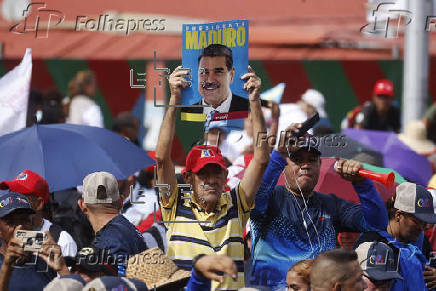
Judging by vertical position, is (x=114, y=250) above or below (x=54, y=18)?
below

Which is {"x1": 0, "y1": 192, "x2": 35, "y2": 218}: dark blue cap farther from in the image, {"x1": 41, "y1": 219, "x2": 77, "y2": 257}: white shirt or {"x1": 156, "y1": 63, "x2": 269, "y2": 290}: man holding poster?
{"x1": 156, "y1": 63, "x2": 269, "y2": 290}: man holding poster

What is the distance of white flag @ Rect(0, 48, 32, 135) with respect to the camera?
7906 mm

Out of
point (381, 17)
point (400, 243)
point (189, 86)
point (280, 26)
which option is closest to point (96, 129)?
point (189, 86)

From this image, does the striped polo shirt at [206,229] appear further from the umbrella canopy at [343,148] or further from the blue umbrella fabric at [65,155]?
the blue umbrella fabric at [65,155]

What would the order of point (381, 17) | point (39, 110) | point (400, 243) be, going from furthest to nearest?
point (381, 17)
point (39, 110)
point (400, 243)

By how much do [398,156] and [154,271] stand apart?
4.59m

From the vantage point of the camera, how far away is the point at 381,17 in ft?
38.2

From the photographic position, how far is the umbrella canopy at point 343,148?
6863mm

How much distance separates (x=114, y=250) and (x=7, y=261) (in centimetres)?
63

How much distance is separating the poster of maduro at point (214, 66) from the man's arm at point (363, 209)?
71 centimetres

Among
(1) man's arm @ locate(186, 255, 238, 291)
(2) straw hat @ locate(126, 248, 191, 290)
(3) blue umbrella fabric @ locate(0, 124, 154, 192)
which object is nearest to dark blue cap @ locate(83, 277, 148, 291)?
(1) man's arm @ locate(186, 255, 238, 291)

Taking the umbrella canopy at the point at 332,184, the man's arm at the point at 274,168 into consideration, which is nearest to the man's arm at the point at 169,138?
the man's arm at the point at 274,168

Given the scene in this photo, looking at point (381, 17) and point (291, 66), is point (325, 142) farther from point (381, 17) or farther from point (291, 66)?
point (291, 66)

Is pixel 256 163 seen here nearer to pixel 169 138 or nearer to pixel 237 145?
pixel 169 138
